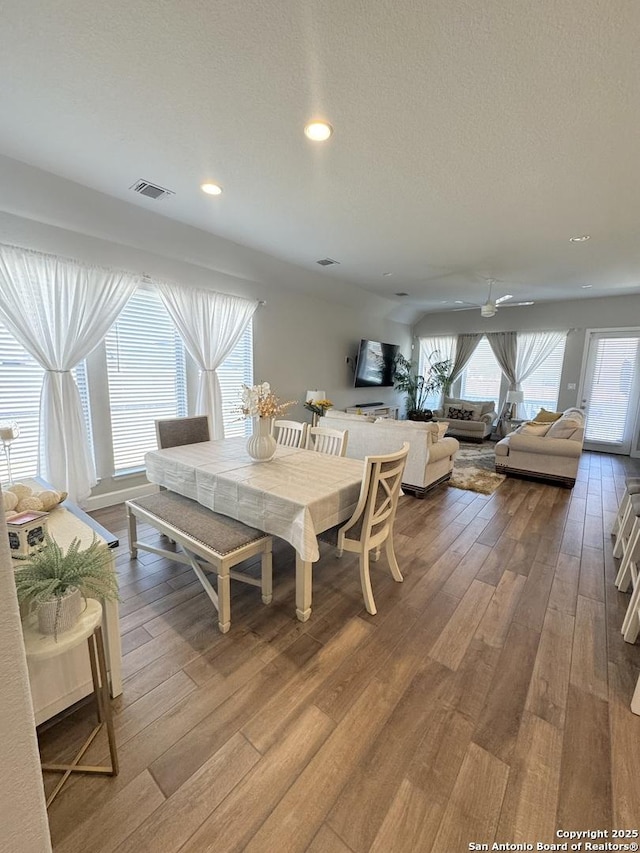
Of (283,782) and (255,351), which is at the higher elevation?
(255,351)

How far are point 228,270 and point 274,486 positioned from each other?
10.7 ft

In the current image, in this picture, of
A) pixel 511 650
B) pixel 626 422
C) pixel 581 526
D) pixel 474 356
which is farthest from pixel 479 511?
pixel 474 356

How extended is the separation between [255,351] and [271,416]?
263cm

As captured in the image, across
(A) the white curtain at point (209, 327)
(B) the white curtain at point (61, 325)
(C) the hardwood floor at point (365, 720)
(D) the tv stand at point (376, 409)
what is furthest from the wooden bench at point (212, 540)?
(D) the tv stand at point (376, 409)

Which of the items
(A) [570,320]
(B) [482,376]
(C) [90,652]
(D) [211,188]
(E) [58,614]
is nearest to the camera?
(E) [58,614]

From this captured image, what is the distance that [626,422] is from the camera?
20.7 feet

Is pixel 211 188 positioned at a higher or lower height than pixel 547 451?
higher

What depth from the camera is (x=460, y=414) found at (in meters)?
7.61

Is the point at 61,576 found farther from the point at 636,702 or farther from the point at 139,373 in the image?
the point at 139,373

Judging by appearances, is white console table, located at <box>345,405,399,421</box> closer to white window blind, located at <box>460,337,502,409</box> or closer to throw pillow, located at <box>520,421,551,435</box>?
white window blind, located at <box>460,337,502,409</box>

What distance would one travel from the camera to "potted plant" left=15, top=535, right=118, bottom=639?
102 centimetres

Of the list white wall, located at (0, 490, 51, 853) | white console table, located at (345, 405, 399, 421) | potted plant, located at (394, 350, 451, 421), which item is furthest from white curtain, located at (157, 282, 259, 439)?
potted plant, located at (394, 350, 451, 421)

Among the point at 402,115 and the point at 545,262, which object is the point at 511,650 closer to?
the point at 402,115

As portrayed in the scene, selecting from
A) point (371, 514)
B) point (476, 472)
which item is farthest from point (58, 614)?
point (476, 472)
